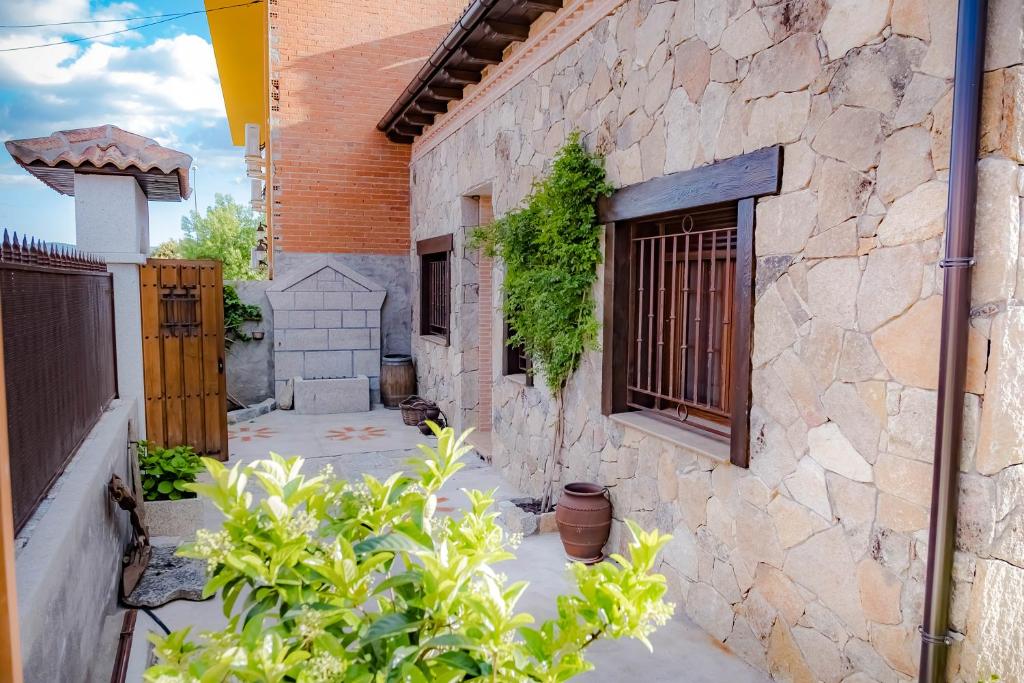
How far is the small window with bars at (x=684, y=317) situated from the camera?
11.9 ft

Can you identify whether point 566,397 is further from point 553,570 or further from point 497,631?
point 497,631

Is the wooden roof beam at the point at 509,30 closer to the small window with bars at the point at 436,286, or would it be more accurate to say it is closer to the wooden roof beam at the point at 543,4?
the wooden roof beam at the point at 543,4

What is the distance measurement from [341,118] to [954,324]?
28.8ft

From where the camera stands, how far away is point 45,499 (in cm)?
264

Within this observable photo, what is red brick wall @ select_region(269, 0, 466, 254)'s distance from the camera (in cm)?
926

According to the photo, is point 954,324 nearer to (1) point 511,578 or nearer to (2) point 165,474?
(1) point 511,578

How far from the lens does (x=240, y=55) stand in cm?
1198

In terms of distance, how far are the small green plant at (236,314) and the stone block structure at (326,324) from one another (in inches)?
11.1

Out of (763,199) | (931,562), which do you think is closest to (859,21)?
(763,199)

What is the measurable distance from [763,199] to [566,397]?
7.38 feet

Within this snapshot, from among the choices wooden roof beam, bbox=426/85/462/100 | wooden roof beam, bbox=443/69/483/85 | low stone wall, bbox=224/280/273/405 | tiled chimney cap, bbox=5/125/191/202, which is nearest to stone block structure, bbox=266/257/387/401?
low stone wall, bbox=224/280/273/405

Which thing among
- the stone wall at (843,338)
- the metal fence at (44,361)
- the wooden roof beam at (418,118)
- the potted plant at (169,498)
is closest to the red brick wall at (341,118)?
the wooden roof beam at (418,118)

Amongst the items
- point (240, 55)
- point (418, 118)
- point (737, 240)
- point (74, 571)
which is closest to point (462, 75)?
point (418, 118)

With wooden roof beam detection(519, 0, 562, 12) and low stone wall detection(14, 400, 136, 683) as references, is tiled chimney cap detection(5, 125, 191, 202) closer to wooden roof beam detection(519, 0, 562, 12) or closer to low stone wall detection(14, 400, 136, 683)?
low stone wall detection(14, 400, 136, 683)
